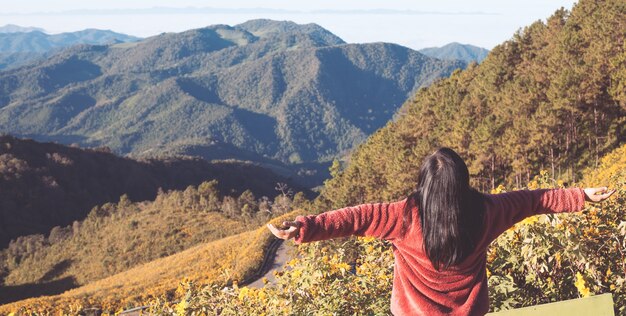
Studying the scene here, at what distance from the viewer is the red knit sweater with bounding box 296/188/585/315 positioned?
2.55 metres

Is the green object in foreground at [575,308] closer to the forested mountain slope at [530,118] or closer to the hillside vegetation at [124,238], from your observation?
the forested mountain slope at [530,118]

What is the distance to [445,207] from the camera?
2523mm

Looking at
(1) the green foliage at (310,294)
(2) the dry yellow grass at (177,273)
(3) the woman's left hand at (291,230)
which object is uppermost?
(3) the woman's left hand at (291,230)

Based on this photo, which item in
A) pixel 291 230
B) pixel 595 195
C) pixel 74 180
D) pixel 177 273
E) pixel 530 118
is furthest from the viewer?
pixel 74 180

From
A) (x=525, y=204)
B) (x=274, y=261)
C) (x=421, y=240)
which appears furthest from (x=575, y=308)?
(x=274, y=261)

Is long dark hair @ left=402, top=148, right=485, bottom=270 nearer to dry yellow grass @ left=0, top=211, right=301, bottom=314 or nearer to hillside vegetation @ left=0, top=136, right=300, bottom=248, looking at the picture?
dry yellow grass @ left=0, top=211, right=301, bottom=314

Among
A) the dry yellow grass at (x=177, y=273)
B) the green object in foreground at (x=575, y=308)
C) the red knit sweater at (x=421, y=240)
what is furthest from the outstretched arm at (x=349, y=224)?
the dry yellow grass at (x=177, y=273)

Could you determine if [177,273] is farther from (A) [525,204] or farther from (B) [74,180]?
(B) [74,180]

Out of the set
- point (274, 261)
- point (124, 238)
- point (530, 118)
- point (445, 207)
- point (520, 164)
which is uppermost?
point (530, 118)

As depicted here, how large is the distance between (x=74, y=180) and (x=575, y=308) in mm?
94542

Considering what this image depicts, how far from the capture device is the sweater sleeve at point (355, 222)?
251cm

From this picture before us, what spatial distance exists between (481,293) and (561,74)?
26764 millimetres

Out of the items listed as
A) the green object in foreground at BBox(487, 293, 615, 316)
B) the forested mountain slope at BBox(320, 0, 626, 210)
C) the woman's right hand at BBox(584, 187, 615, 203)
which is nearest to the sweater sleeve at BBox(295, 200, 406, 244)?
the green object in foreground at BBox(487, 293, 615, 316)

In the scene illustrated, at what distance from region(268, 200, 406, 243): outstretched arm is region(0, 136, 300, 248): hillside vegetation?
75126mm
